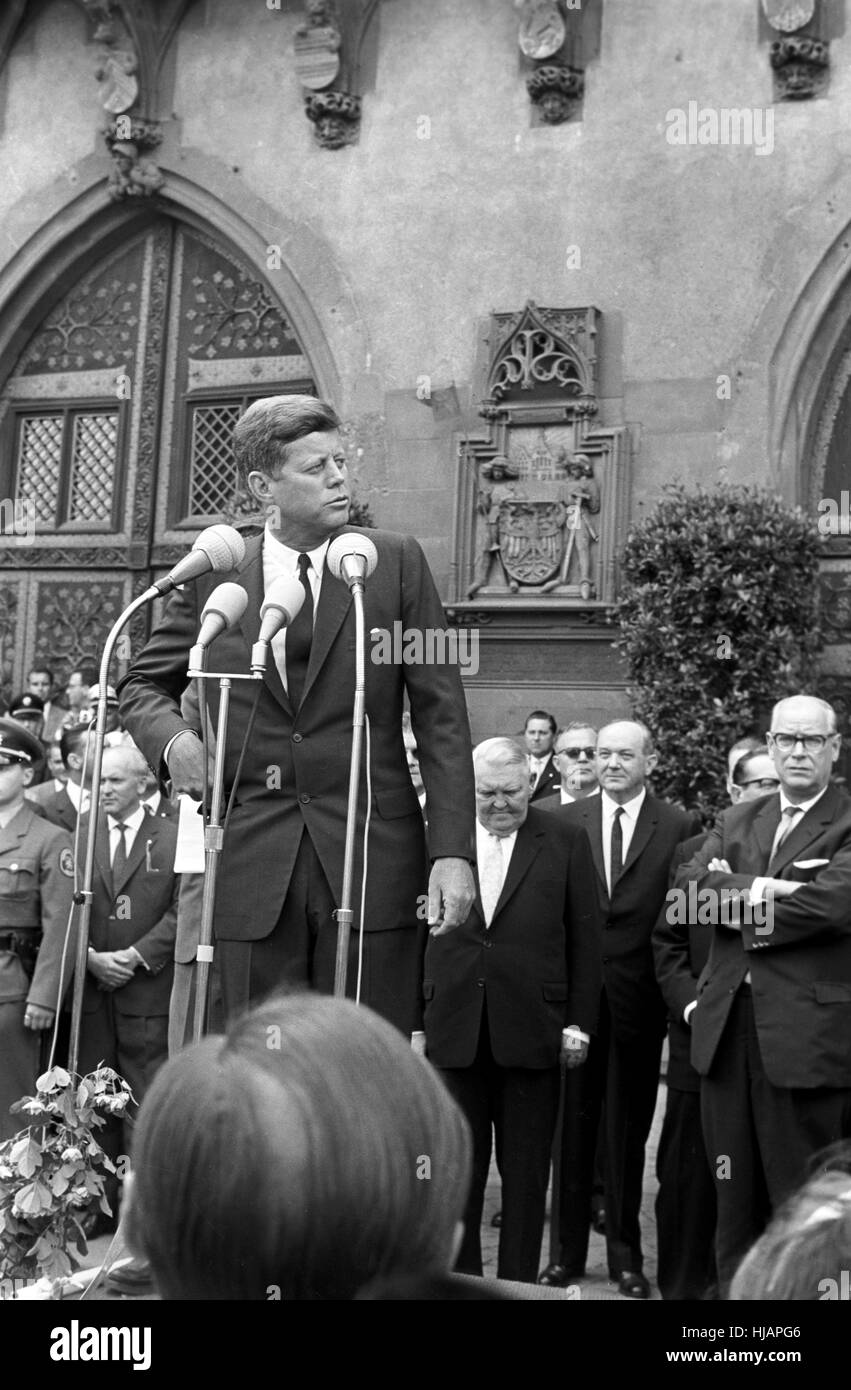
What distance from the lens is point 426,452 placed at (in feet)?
42.2

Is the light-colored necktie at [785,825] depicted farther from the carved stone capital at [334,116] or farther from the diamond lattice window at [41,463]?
the diamond lattice window at [41,463]

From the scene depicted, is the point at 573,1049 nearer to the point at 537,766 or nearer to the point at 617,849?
the point at 617,849

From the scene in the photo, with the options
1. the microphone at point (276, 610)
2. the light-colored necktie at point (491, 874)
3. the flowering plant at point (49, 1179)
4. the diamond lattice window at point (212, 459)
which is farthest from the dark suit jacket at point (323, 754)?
the diamond lattice window at point (212, 459)

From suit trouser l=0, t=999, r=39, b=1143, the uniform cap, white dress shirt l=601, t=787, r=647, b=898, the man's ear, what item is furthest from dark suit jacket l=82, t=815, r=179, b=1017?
the uniform cap

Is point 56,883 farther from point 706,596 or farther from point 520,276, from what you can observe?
point 520,276

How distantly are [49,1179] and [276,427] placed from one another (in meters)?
2.03

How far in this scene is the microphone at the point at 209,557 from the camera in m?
4.09

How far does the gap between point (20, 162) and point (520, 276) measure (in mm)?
4864

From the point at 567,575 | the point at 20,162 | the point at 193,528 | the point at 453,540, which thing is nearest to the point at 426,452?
the point at 453,540

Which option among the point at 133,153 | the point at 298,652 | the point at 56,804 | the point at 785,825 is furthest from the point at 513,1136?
the point at 133,153

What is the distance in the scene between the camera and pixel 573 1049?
20.2ft

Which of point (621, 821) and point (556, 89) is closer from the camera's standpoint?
point (621, 821)

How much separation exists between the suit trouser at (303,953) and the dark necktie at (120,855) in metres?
3.31

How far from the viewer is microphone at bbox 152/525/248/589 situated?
13.4 ft
